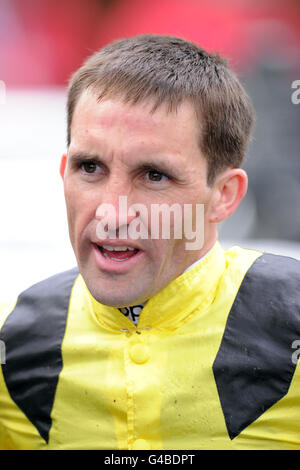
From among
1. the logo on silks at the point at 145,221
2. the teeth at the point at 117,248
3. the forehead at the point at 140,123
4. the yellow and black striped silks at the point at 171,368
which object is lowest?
the yellow and black striped silks at the point at 171,368

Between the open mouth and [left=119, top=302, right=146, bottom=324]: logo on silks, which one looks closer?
the open mouth

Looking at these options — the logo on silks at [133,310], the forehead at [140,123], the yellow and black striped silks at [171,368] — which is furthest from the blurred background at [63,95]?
the forehead at [140,123]

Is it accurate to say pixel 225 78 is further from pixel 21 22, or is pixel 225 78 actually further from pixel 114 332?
pixel 21 22

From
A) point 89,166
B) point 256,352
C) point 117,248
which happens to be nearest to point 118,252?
point 117,248

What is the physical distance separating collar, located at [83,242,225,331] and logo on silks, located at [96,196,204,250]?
5.6 inches

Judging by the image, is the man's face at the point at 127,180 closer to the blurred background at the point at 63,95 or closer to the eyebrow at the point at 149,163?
the eyebrow at the point at 149,163

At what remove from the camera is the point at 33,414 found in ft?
5.97

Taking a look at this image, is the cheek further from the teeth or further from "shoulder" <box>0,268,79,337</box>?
"shoulder" <box>0,268,79,337</box>

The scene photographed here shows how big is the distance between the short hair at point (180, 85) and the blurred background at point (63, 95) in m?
1.80

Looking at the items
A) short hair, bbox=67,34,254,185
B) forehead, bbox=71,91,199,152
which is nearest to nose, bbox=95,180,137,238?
forehead, bbox=71,91,199,152

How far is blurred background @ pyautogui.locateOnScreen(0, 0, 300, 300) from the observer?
384 centimetres

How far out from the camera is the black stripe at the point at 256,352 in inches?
66.6

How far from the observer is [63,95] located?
4.45 meters

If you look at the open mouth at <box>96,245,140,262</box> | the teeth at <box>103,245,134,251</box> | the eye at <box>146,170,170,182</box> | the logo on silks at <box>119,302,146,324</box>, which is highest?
the eye at <box>146,170,170,182</box>
